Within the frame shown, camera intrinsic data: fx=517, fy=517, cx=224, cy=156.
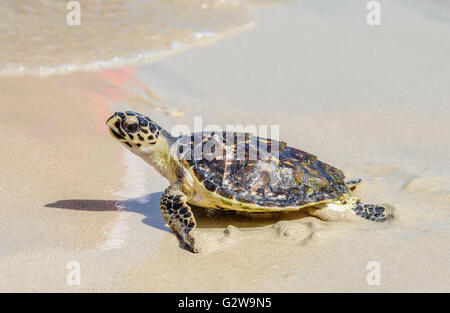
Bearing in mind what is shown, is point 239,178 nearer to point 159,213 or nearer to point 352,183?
point 159,213

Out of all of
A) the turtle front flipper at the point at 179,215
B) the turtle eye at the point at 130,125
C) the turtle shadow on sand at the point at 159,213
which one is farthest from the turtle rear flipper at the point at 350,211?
the turtle eye at the point at 130,125

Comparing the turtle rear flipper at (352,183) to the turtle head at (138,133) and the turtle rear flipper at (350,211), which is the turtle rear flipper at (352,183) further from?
the turtle head at (138,133)

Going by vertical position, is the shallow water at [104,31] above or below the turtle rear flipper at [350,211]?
above

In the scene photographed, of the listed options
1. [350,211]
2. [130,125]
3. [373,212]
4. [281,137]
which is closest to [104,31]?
[281,137]

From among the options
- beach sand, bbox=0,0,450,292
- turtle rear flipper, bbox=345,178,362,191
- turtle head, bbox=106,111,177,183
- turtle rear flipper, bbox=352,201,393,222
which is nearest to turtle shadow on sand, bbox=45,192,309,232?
beach sand, bbox=0,0,450,292

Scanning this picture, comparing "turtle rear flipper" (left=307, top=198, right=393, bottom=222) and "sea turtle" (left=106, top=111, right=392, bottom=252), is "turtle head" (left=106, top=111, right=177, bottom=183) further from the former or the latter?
"turtle rear flipper" (left=307, top=198, right=393, bottom=222)

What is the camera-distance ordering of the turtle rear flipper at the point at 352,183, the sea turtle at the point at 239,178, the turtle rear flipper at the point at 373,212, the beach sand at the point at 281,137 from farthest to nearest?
the turtle rear flipper at the point at 352,183 < the turtle rear flipper at the point at 373,212 < the sea turtle at the point at 239,178 < the beach sand at the point at 281,137
